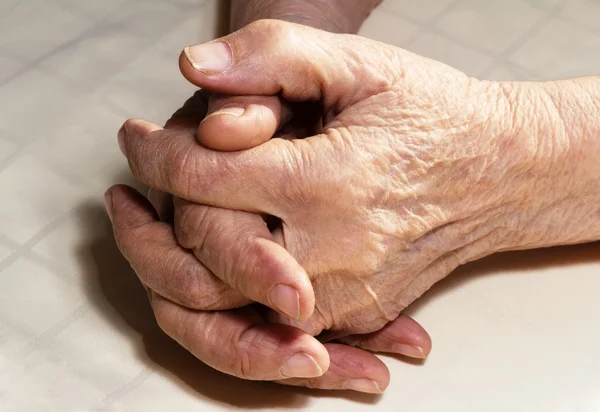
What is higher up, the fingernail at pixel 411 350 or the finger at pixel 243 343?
the finger at pixel 243 343

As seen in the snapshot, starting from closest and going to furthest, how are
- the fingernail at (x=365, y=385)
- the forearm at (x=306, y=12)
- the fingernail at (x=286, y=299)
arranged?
the fingernail at (x=286, y=299) < the fingernail at (x=365, y=385) < the forearm at (x=306, y=12)

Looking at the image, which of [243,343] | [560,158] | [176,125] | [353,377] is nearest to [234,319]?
[243,343]

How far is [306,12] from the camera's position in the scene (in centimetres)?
127

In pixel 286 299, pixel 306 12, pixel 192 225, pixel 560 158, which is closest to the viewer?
pixel 286 299

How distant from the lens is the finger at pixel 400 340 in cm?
99

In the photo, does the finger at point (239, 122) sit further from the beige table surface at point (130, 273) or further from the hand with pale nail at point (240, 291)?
the beige table surface at point (130, 273)

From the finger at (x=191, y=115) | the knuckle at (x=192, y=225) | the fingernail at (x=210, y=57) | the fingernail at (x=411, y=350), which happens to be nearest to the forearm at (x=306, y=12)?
the finger at (x=191, y=115)

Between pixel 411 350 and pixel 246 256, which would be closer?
pixel 246 256

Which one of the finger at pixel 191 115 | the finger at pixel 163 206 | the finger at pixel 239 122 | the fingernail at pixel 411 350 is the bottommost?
the fingernail at pixel 411 350

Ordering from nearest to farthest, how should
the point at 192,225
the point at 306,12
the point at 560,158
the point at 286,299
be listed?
1. the point at 286,299
2. the point at 192,225
3. the point at 560,158
4. the point at 306,12

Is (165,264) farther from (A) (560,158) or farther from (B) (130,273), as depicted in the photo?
(A) (560,158)

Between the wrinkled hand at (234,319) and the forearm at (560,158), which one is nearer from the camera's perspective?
Answer: the wrinkled hand at (234,319)

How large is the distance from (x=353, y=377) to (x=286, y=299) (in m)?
0.19

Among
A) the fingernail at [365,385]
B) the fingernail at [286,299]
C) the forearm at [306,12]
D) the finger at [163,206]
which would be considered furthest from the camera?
the forearm at [306,12]
